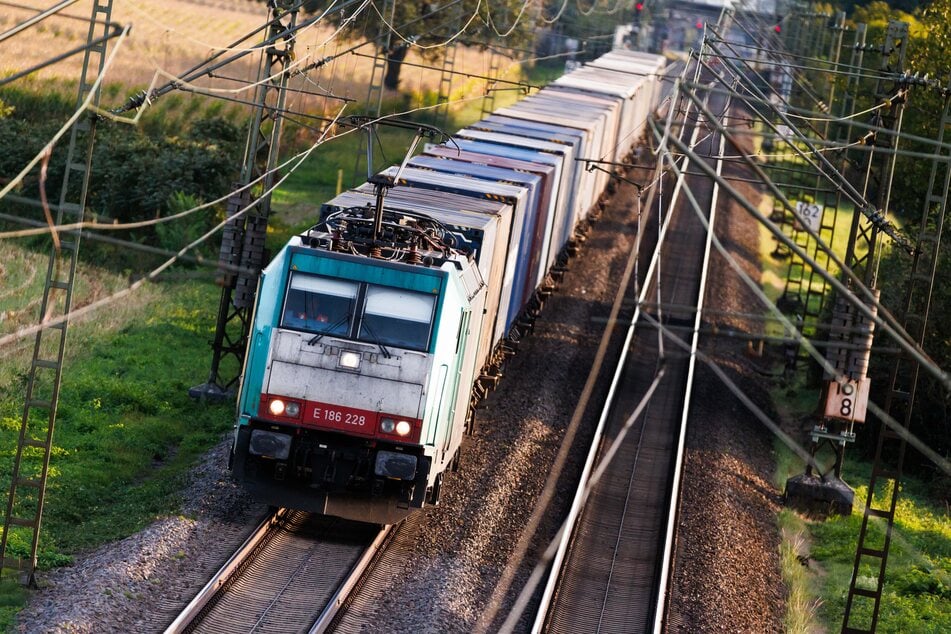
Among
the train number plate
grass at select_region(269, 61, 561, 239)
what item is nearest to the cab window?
the train number plate

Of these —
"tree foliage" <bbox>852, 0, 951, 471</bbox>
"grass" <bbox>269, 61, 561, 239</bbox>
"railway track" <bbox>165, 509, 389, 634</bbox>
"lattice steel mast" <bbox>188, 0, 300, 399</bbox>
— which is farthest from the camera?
"grass" <bbox>269, 61, 561, 239</bbox>

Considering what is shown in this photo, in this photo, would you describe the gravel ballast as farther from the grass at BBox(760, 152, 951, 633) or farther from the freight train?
the freight train

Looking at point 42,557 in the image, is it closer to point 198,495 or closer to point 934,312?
point 198,495

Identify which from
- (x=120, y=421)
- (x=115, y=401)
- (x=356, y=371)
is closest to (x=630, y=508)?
(x=356, y=371)

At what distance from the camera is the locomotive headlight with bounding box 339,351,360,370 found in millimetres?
14289

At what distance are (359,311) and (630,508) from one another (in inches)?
251

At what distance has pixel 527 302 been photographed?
25188mm

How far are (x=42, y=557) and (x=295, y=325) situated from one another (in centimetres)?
375

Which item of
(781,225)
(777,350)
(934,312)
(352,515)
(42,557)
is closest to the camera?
(42,557)

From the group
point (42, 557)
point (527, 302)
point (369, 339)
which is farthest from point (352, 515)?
point (527, 302)

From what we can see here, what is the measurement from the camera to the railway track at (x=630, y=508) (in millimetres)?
14852

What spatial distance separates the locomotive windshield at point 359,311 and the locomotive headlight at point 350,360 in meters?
0.22

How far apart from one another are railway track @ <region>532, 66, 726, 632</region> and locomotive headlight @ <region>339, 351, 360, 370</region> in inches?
118

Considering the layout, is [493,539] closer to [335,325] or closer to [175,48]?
[335,325]
